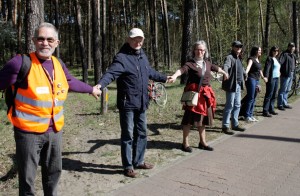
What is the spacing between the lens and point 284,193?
4387 millimetres

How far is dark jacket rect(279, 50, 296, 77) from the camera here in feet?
32.8

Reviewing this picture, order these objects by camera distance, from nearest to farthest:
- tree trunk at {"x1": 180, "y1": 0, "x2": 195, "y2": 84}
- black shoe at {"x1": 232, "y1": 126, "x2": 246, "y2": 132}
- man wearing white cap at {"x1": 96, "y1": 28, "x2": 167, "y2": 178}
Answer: man wearing white cap at {"x1": 96, "y1": 28, "x2": 167, "y2": 178} < black shoe at {"x1": 232, "y1": 126, "x2": 246, "y2": 132} < tree trunk at {"x1": 180, "y1": 0, "x2": 195, "y2": 84}

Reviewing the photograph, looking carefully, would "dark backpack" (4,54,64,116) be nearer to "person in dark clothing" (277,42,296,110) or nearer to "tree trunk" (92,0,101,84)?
"tree trunk" (92,0,101,84)

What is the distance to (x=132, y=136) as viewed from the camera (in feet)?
16.3

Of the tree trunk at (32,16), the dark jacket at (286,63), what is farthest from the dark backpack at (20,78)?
the dark jacket at (286,63)

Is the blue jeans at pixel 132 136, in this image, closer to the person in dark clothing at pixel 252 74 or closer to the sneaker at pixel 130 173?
the sneaker at pixel 130 173

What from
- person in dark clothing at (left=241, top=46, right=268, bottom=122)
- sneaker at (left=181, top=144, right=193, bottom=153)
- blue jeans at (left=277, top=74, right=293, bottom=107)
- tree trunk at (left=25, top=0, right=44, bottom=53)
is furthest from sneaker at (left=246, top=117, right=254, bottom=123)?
tree trunk at (left=25, top=0, right=44, bottom=53)

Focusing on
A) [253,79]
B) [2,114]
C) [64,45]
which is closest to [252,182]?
[253,79]

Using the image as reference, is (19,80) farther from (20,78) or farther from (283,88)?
(283,88)

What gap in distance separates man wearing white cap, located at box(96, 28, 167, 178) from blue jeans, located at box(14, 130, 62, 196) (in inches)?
54.5

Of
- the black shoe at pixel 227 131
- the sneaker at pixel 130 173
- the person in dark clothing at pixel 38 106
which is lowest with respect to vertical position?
the sneaker at pixel 130 173

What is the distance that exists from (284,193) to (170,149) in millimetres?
2360

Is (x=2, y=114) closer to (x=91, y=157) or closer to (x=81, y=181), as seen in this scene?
(x=91, y=157)

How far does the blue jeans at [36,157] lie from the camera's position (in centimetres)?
321
